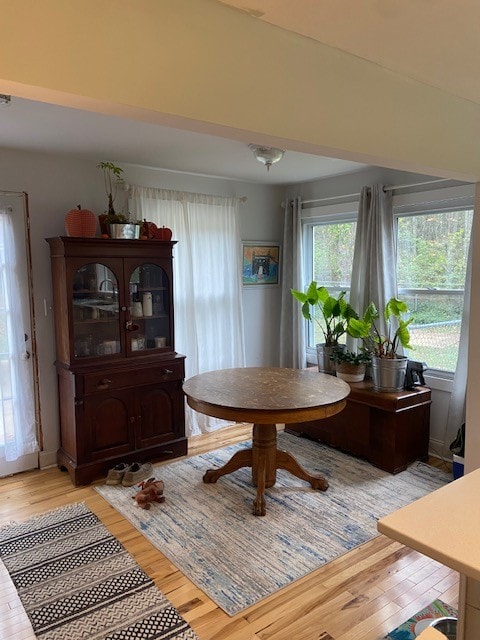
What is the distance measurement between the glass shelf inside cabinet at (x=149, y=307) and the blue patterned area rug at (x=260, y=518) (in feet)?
3.21

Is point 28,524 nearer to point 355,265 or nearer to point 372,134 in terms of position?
point 372,134

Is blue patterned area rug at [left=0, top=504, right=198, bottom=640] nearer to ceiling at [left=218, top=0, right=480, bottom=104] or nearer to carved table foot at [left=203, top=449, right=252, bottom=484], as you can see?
carved table foot at [left=203, top=449, right=252, bottom=484]

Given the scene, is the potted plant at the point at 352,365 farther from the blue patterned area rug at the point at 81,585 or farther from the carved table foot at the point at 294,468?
the blue patterned area rug at the point at 81,585

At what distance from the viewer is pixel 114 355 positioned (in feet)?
11.5

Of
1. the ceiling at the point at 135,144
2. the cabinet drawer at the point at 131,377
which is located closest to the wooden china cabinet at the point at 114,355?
the cabinet drawer at the point at 131,377

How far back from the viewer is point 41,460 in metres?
3.62

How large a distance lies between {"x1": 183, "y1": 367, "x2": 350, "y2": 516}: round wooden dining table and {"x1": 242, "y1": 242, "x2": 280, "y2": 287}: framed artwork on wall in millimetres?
1452

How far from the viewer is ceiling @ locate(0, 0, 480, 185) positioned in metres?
1.45

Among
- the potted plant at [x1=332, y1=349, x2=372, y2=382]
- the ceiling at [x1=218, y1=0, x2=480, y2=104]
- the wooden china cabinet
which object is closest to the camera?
the ceiling at [x1=218, y1=0, x2=480, y2=104]

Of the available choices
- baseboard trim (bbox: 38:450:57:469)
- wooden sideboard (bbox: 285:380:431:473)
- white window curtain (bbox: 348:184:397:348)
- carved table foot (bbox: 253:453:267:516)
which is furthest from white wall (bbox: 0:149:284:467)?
wooden sideboard (bbox: 285:380:431:473)

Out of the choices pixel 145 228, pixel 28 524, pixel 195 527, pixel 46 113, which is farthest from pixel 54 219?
pixel 195 527

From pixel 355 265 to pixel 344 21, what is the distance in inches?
107

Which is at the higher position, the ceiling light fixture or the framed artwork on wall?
the ceiling light fixture

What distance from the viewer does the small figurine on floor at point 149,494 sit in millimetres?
3020
